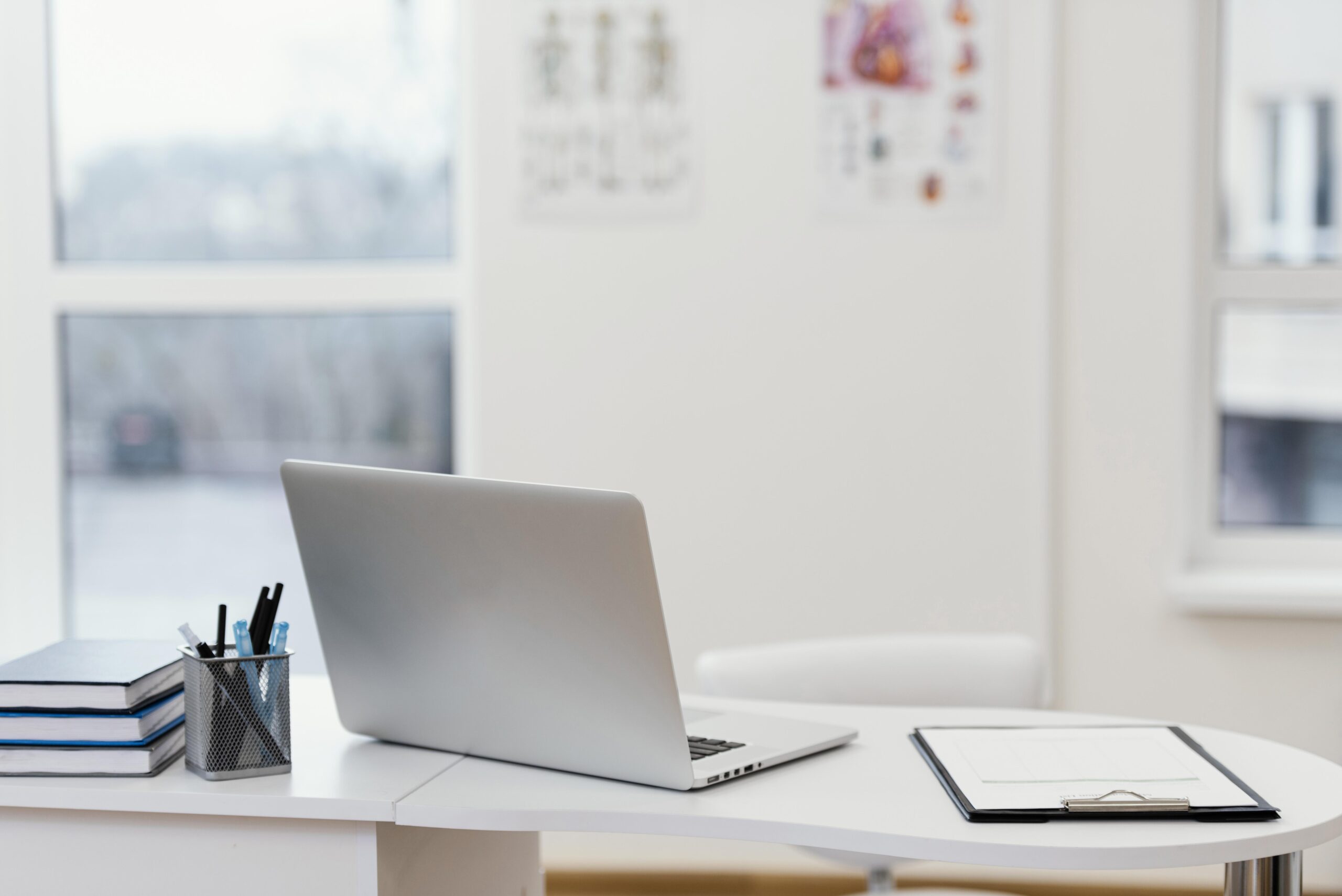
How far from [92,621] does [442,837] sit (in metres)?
2.03

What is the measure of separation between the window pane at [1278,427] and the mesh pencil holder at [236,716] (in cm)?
209

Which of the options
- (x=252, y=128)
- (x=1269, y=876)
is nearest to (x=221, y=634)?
(x=1269, y=876)

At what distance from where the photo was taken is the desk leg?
998 millimetres

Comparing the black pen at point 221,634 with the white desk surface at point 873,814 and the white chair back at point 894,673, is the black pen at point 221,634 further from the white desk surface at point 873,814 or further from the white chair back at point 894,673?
the white chair back at point 894,673

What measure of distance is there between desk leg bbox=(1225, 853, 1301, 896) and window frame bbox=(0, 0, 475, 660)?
74.5 inches

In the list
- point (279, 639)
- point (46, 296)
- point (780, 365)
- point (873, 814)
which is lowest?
point (873, 814)

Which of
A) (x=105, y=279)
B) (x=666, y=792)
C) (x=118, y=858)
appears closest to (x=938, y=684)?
(x=666, y=792)

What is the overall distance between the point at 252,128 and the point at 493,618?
2035mm

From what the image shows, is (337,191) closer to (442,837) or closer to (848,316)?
(848,316)

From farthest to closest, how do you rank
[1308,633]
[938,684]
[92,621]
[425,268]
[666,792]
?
[92,621] < [425,268] < [1308,633] < [938,684] < [666,792]

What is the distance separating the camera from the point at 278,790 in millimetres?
1058

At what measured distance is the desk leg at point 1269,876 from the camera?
3.27 ft

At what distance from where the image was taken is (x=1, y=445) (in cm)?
278

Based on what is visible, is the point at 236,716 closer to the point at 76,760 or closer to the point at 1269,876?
the point at 76,760
